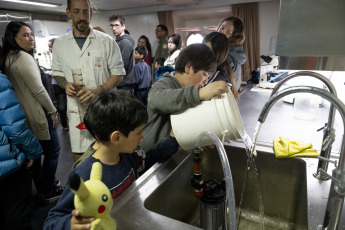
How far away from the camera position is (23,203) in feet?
4.44

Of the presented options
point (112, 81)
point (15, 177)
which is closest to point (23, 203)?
point (15, 177)

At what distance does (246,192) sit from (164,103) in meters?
0.61

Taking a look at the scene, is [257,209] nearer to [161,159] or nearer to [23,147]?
[161,159]

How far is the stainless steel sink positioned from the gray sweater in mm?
123

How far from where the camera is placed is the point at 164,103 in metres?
0.88

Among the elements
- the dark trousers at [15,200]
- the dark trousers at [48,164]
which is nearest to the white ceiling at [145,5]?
the dark trousers at [48,164]

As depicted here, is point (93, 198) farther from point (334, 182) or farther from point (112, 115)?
point (334, 182)

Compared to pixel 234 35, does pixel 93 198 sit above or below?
below

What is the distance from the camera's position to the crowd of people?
31.3 inches

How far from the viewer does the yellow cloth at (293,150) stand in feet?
3.34

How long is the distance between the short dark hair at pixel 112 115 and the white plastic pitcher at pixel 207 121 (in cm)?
14

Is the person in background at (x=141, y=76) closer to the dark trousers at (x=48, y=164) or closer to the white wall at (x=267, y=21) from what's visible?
the dark trousers at (x=48, y=164)

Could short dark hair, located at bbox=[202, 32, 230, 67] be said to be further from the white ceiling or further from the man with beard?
the white ceiling

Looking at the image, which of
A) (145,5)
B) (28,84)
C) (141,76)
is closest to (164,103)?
(28,84)
